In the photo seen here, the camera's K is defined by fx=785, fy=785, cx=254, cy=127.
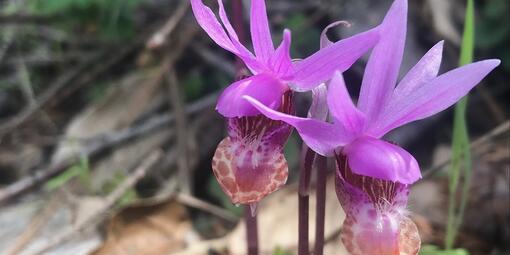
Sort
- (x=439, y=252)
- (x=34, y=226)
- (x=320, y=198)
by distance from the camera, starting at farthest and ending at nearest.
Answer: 1. (x=34, y=226)
2. (x=439, y=252)
3. (x=320, y=198)

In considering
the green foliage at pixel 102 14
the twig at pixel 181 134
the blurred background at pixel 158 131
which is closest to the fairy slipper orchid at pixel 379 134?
the blurred background at pixel 158 131

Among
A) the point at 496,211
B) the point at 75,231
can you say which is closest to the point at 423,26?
the point at 496,211

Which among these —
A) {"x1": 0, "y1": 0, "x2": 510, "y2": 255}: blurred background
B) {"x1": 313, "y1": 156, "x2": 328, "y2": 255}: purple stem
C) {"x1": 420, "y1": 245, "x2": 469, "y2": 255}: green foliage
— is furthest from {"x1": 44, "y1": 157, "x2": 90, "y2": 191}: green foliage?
{"x1": 313, "y1": 156, "x2": 328, "y2": 255}: purple stem

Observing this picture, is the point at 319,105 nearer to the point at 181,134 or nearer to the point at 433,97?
the point at 433,97

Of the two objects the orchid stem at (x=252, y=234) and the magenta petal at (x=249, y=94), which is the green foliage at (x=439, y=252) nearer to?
the orchid stem at (x=252, y=234)

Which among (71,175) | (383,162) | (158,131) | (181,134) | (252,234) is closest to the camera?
(383,162)

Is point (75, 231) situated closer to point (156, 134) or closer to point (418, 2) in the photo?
point (156, 134)

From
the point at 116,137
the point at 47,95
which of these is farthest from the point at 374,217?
the point at 47,95
